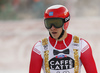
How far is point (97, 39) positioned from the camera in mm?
13422

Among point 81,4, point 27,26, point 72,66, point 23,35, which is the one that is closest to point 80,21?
point 27,26

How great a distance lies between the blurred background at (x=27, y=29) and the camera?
11370 millimetres

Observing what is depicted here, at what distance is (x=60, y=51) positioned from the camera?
3.81 m

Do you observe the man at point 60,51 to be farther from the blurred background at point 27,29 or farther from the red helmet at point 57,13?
the blurred background at point 27,29

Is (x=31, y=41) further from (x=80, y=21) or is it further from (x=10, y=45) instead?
(x=80, y=21)

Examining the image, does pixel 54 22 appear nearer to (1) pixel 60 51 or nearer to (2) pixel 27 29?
(1) pixel 60 51

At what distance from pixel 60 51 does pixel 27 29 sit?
13.7 metres

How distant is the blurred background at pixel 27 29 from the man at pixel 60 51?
4855 mm

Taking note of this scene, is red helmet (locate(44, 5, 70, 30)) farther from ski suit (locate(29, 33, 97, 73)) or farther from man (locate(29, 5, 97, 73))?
ski suit (locate(29, 33, 97, 73))

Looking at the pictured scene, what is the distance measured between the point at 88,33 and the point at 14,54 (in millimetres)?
5043

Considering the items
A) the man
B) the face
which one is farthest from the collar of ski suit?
the face

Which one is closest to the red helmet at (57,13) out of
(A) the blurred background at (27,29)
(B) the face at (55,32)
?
(B) the face at (55,32)

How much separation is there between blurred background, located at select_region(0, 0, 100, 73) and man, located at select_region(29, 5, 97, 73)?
4855 millimetres

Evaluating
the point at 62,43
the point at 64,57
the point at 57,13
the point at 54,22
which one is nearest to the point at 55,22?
the point at 54,22
